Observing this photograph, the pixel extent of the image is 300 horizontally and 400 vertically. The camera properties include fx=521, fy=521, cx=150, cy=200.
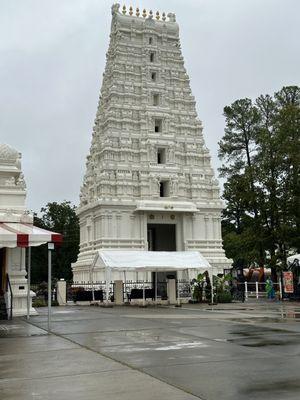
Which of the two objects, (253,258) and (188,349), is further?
(253,258)

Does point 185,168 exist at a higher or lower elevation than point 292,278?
higher

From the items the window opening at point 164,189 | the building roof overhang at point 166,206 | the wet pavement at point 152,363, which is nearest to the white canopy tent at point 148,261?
the building roof overhang at point 166,206

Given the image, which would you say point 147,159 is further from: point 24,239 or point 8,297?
point 24,239

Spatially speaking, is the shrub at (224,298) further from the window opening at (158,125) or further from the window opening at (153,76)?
the window opening at (153,76)

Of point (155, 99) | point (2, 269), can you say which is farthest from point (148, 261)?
point (155, 99)

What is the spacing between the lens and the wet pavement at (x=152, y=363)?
6.57m

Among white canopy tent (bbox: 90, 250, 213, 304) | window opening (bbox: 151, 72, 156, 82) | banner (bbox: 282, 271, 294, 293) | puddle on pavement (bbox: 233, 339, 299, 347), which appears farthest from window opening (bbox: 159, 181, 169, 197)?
puddle on pavement (bbox: 233, 339, 299, 347)

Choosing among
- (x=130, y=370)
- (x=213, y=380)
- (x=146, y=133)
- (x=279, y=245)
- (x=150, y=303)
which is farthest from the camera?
(x=146, y=133)

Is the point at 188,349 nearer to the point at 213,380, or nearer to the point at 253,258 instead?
the point at 213,380

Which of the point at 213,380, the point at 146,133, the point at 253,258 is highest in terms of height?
the point at 146,133

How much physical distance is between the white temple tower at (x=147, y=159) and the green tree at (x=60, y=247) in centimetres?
2182

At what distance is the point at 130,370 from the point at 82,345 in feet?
10.7

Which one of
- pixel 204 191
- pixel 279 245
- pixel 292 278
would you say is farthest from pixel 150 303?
pixel 204 191

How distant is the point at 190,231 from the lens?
4281 centimetres
